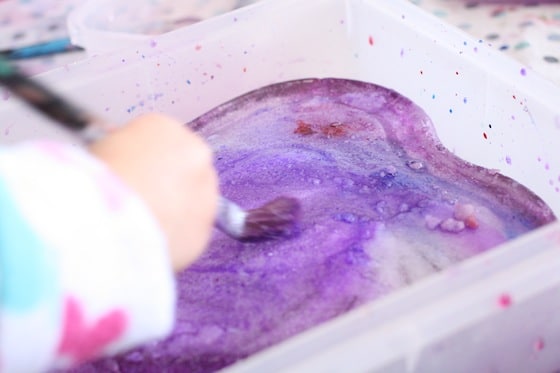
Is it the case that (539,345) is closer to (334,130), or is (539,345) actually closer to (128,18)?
(334,130)

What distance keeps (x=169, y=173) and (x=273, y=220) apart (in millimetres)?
217


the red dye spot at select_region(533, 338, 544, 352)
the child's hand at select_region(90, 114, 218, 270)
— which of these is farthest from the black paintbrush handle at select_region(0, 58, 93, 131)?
the red dye spot at select_region(533, 338, 544, 352)

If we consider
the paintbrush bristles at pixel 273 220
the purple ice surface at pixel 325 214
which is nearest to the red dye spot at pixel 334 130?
the purple ice surface at pixel 325 214

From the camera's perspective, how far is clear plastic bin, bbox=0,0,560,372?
0.42 metres

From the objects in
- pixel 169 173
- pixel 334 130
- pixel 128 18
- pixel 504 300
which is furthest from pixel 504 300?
pixel 128 18

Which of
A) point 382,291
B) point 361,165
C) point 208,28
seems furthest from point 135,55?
point 382,291

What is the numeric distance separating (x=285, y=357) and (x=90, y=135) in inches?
6.4

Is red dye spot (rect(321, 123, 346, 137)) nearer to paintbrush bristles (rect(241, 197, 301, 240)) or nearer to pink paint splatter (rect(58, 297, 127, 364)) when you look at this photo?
paintbrush bristles (rect(241, 197, 301, 240))

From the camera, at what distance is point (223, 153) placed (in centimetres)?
77

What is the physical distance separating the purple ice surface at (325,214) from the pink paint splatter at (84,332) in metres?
0.18

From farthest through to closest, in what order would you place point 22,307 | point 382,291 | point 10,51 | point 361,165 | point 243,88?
point 10,51 → point 243,88 → point 361,165 → point 382,291 → point 22,307

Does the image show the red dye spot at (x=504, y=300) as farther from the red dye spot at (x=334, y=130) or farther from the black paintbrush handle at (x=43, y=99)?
the red dye spot at (x=334, y=130)

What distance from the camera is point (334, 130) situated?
2.55 feet

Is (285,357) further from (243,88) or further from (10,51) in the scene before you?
(10,51)
